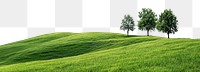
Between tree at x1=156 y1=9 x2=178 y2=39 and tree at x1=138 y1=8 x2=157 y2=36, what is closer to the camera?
tree at x1=156 y1=9 x2=178 y2=39

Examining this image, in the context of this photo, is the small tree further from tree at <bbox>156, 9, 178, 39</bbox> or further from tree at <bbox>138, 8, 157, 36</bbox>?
tree at <bbox>156, 9, 178, 39</bbox>

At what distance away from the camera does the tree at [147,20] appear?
97.6m

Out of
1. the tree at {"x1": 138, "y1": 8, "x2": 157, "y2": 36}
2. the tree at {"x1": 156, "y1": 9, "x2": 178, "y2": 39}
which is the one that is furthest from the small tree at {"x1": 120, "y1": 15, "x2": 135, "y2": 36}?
the tree at {"x1": 156, "y1": 9, "x2": 178, "y2": 39}

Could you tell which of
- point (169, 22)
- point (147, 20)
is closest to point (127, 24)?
point (147, 20)

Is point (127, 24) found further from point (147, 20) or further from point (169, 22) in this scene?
point (169, 22)

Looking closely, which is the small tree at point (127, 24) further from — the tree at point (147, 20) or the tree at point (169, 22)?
the tree at point (169, 22)

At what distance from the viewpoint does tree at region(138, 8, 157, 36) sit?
320 ft

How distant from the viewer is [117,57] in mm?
44531

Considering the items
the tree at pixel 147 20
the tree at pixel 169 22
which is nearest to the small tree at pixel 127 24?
the tree at pixel 147 20

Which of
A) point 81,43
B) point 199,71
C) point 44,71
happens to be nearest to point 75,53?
point 81,43

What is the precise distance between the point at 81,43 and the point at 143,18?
974 inches

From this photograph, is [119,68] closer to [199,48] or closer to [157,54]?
[157,54]

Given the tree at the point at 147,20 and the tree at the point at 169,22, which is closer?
the tree at the point at 169,22

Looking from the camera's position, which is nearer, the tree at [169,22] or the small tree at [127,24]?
the tree at [169,22]
